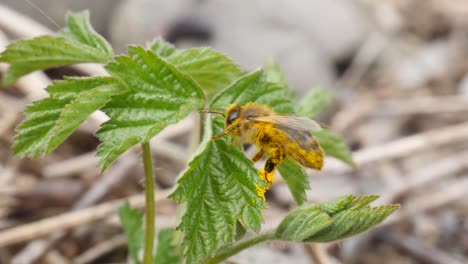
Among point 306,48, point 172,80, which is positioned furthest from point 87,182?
Answer: point 306,48

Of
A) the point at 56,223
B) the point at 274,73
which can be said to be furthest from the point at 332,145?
the point at 56,223

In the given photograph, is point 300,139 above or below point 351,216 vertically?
above

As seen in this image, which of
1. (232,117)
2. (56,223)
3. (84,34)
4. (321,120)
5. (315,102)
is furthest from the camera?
(321,120)

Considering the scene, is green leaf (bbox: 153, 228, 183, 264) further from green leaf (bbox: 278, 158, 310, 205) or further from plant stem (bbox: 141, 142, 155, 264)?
green leaf (bbox: 278, 158, 310, 205)

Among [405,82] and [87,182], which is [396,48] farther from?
[87,182]

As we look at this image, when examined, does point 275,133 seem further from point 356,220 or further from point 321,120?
point 321,120

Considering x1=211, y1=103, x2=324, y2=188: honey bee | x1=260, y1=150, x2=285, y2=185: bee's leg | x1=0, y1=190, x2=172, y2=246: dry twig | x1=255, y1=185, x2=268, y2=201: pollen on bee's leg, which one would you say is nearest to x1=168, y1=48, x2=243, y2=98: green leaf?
x1=211, y1=103, x2=324, y2=188: honey bee
